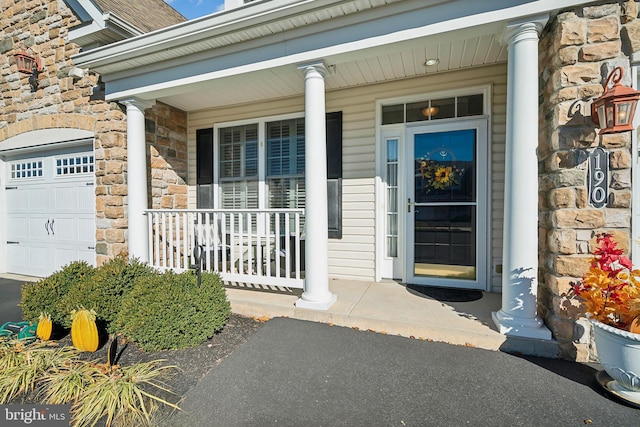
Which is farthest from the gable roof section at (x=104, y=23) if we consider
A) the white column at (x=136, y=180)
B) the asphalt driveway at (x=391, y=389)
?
the asphalt driveway at (x=391, y=389)

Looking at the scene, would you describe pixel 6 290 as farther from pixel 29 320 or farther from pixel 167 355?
pixel 167 355

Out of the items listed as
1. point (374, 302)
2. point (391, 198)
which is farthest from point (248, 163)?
point (374, 302)

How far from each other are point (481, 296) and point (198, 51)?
4139mm

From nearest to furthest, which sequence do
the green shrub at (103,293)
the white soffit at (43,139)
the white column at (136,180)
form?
the green shrub at (103,293)
the white column at (136,180)
the white soffit at (43,139)

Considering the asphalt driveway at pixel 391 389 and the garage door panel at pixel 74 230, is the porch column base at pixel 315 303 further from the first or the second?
the garage door panel at pixel 74 230

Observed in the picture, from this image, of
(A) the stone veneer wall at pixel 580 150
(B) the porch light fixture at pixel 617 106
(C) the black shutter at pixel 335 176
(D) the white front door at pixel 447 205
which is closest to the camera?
(B) the porch light fixture at pixel 617 106

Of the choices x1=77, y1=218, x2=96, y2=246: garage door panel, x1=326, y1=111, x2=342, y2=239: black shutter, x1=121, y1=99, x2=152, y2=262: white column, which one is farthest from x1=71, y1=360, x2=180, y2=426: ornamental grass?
x1=77, y1=218, x2=96, y2=246: garage door panel

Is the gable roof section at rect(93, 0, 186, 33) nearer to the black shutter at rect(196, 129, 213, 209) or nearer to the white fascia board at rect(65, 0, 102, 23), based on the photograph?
the white fascia board at rect(65, 0, 102, 23)

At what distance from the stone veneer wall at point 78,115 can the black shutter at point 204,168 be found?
10.8 inches

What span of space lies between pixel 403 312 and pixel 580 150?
1.92 m

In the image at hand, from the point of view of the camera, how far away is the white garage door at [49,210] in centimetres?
452

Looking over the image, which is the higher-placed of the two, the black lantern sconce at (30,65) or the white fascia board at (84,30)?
the white fascia board at (84,30)

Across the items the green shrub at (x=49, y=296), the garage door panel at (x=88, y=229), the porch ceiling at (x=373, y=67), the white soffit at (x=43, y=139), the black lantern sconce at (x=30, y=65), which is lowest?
the green shrub at (x=49, y=296)

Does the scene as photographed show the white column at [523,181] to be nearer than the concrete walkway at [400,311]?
Yes
